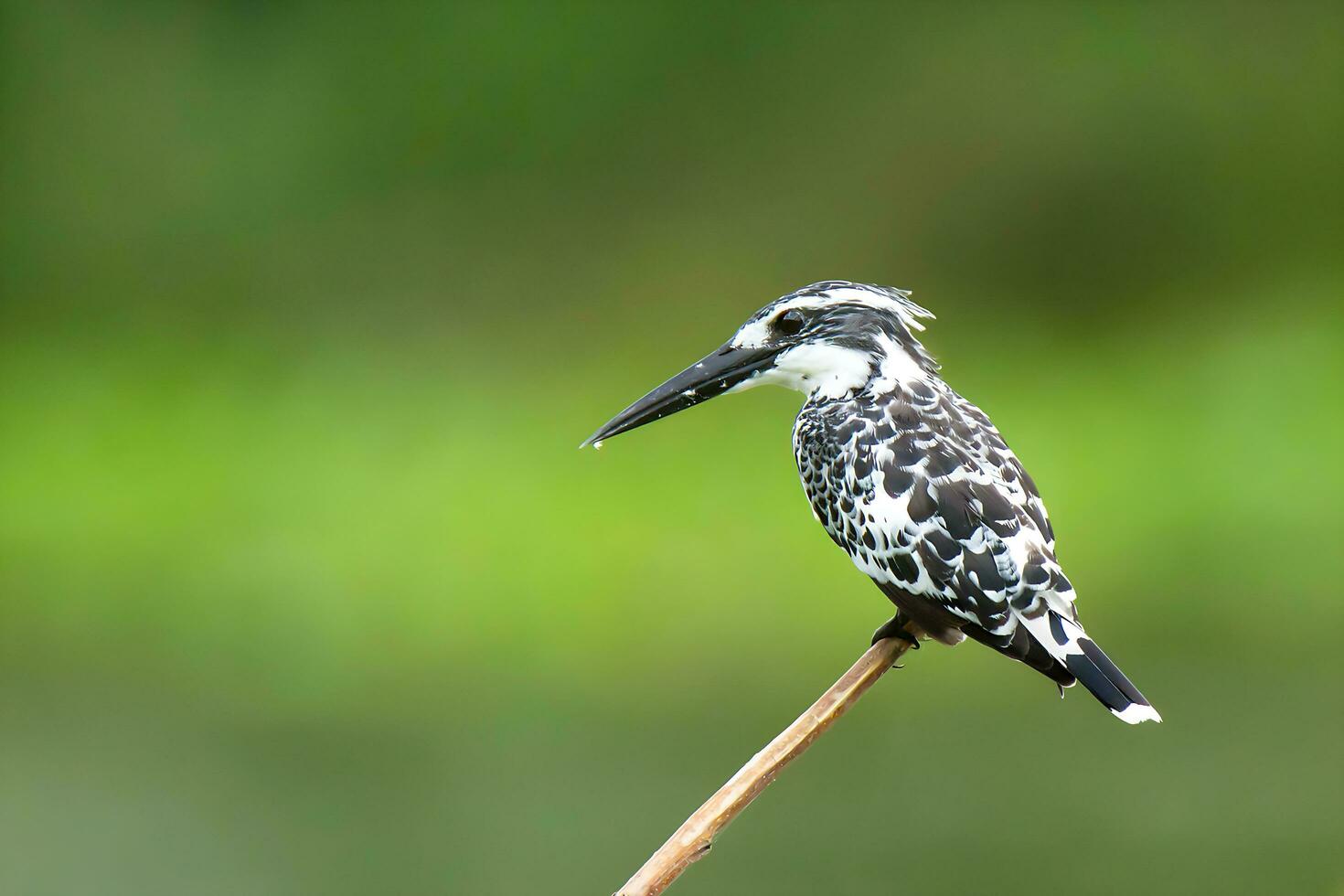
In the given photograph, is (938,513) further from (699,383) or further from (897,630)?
(699,383)

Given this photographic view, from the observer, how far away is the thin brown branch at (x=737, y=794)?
47.8 inches

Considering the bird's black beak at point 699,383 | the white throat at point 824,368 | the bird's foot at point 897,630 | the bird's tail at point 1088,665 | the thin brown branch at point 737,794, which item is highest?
the bird's black beak at point 699,383

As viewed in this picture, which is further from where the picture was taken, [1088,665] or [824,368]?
[824,368]

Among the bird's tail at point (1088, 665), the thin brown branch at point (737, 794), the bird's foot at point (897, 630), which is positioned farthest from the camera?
the bird's foot at point (897, 630)

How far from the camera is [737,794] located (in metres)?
1.28

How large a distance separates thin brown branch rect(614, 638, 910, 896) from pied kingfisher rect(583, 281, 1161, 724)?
0.16 metres

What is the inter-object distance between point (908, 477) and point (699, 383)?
265 mm

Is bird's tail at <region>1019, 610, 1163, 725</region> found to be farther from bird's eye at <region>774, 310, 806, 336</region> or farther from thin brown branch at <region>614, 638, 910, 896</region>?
bird's eye at <region>774, 310, 806, 336</region>

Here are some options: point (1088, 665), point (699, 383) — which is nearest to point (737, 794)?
point (1088, 665)

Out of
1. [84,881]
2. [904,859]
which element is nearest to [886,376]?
[904,859]

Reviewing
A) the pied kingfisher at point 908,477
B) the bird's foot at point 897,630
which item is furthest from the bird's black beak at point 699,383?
the bird's foot at point 897,630

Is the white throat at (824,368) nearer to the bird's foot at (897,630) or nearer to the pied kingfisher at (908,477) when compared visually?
the pied kingfisher at (908,477)

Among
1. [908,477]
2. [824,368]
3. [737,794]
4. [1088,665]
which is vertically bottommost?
[1088,665]

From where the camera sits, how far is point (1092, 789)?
3.14 m
